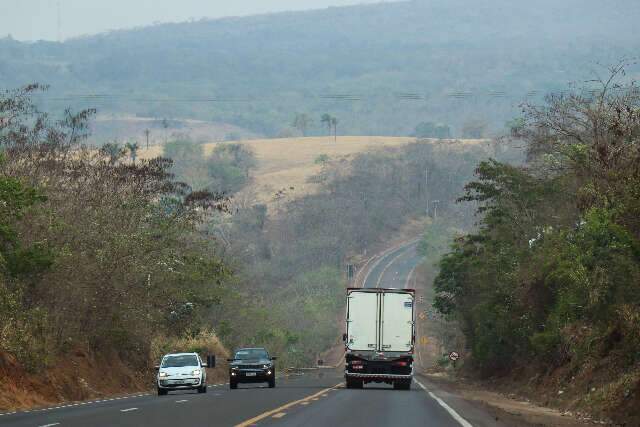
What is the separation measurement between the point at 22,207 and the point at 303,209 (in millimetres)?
155773

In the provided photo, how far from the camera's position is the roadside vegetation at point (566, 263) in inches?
1277

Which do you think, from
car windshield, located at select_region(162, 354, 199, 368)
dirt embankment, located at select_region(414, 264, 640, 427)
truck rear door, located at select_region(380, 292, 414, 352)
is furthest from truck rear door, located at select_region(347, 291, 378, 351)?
car windshield, located at select_region(162, 354, 199, 368)

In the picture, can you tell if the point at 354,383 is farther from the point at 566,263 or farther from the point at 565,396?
the point at 565,396

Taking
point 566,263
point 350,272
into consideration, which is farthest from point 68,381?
point 350,272

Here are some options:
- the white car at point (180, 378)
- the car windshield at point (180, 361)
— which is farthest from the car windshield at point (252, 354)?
the white car at point (180, 378)

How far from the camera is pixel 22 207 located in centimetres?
4075

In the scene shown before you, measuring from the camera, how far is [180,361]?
43.9m

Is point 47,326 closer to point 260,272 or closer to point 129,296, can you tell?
point 129,296

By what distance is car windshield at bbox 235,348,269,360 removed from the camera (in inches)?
1991

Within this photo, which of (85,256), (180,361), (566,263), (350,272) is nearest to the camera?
(566,263)

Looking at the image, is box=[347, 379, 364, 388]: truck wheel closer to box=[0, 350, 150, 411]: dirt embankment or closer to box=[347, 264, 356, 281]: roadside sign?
box=[0, 350, 150, 411]: dirt embankment

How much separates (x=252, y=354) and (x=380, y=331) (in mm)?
7613

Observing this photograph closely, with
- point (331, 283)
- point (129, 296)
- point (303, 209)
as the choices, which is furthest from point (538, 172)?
point (303, 209)

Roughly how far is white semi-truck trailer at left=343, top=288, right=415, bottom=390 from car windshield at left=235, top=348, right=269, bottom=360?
6.03m
